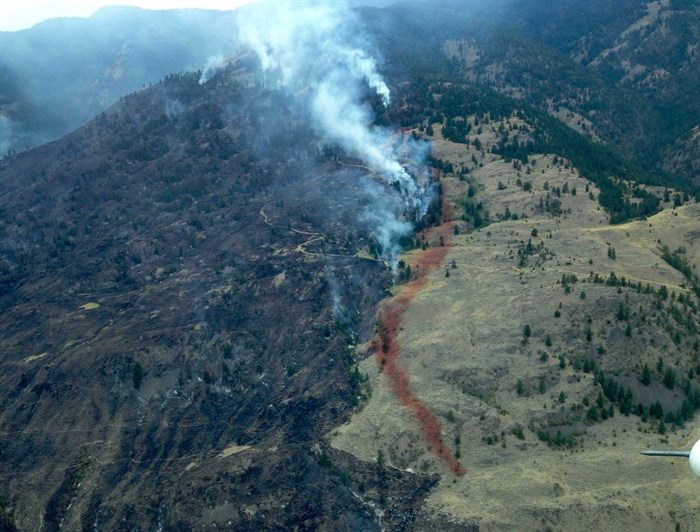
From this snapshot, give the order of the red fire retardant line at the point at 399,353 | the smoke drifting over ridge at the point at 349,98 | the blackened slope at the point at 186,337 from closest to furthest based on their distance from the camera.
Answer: the red fire retardant line at the point at 399,353 < the blackened slope at the point at 186,337 < the smoke drifting over ridge at the point at 349,98

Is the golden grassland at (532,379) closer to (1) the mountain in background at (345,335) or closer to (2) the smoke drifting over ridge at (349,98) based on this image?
(1) the mountain in background at (345,335)

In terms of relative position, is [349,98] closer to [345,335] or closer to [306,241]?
[306,241]

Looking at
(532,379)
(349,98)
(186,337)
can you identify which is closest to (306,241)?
(186,337)

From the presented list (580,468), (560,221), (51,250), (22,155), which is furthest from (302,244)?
(22,155)

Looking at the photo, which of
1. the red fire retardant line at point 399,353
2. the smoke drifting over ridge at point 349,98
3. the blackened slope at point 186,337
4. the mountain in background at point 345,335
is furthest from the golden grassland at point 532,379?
the smoke drifting over ridge at point 349,98

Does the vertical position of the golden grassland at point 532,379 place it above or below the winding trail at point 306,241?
below
